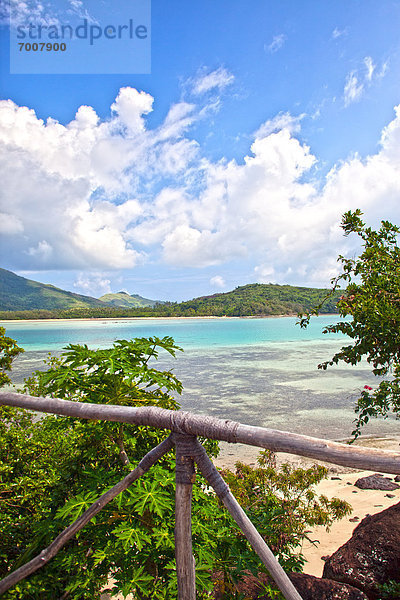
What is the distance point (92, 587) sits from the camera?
2023mm

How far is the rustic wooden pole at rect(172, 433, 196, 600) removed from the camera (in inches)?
61.5

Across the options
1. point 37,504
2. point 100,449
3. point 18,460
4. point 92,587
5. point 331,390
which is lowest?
point 331,390

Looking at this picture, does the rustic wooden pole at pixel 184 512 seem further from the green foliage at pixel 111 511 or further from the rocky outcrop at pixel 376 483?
the rocky outcrop at pixel 376 483

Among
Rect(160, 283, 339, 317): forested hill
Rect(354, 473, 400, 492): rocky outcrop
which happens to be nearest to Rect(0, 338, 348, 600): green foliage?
Rect(354, 473, 400, 492): rocky outcrop

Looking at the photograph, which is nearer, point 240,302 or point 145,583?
point 145,583

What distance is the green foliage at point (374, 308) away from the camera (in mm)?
3538

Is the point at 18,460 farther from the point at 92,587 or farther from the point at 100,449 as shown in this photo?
the point at 92,587

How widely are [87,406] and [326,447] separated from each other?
3.61 ft

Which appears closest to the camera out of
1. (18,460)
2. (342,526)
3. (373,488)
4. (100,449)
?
(100,449)

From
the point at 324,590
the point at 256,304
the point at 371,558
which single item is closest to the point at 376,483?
the point at 371,558

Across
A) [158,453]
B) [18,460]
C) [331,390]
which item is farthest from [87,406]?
[331,390]

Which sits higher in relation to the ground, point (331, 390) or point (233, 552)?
point (233, 552)

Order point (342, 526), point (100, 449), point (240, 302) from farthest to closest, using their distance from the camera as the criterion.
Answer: point (240, 302)
point (342, 526)
point (100, 449)

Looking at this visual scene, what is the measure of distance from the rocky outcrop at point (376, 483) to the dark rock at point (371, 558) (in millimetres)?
4177
